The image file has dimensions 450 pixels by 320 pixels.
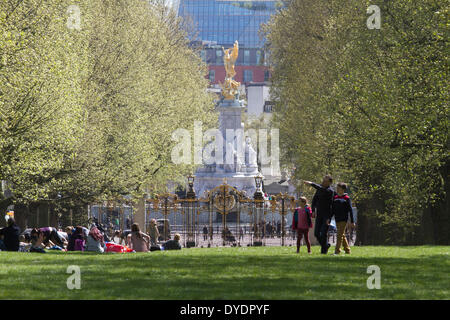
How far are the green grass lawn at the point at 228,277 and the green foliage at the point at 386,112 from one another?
14.7ft

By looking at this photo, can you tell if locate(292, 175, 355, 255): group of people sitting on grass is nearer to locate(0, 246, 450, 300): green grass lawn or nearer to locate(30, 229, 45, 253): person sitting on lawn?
locate(0, 246, 450, 300): green grass lawn

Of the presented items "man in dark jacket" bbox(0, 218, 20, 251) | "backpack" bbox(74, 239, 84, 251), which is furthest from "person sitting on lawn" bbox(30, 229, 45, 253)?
"backpack" bbox(74, 239, 84, 251)

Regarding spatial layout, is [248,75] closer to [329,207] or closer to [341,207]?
[329,207]

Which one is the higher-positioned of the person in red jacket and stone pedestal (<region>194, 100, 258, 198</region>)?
stone pedestal (<region>194, 100, 258, 198</region>)

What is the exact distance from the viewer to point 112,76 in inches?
1437

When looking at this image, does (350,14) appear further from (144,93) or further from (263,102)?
(263,102)

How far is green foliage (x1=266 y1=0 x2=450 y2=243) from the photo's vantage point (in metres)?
23.3

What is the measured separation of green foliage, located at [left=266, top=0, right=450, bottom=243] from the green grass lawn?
14.7 feet

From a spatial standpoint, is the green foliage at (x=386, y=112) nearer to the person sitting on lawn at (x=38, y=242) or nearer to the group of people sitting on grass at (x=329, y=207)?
the group of people sitting on grass at (x=329, y=207)

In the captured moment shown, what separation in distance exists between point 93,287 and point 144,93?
25199 millimetres

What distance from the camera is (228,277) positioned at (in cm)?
1538

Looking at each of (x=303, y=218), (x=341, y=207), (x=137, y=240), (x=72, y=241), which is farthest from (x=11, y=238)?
(x=341, y=207)

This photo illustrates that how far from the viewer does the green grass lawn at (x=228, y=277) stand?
43.1 ft

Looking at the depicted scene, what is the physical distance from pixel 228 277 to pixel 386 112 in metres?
12.0
